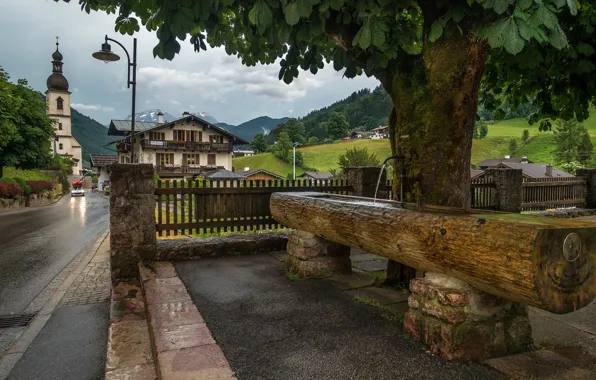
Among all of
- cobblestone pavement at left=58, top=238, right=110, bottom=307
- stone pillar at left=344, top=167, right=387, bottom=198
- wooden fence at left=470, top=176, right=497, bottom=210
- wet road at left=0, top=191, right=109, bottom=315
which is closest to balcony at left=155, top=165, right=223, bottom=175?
wet road at left=0, top=191, right=109, bottom=315

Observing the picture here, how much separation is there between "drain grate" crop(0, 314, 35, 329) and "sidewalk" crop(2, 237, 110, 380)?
28 centimetres

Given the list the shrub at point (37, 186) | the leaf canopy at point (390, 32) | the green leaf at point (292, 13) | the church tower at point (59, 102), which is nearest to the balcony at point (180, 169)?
the shrub at point (37, 186)

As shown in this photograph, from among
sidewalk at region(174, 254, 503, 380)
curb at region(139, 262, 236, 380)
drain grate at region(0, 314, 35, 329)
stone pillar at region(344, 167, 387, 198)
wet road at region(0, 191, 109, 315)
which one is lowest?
wet road at region(0, 191, 109, 315)

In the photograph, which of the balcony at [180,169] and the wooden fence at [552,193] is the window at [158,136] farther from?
the wooden fence at [552,193]

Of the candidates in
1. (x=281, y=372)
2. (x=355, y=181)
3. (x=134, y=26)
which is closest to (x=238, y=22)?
(x=134, y=26)

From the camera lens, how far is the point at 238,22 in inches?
181

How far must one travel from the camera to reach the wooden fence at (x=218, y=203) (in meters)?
6.44

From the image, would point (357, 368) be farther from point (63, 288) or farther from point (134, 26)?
point (63, 288)

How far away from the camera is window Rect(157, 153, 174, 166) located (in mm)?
46531

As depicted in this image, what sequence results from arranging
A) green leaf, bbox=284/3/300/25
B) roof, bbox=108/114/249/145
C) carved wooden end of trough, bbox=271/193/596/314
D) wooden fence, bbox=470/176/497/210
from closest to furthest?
carved wooden end of trough, bbox=271/193/596/314 < green leaf, bbox=284/3/300/25 < wooden fence, bbox=470/176/497/210 < roof, bbox=108/114/249/145

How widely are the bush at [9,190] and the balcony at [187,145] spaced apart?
68.9 ft

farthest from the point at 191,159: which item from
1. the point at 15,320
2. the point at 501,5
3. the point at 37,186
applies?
the point at 501,5

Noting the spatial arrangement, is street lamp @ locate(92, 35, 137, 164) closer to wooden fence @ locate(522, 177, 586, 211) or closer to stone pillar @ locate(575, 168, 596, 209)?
wooden fence @ locate(522, 177, 586, 211)

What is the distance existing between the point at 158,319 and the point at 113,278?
2609 mm
